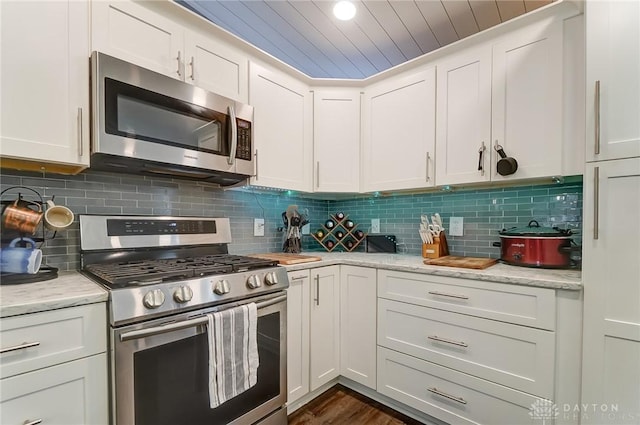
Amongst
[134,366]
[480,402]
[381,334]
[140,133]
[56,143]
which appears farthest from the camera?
[381,334]

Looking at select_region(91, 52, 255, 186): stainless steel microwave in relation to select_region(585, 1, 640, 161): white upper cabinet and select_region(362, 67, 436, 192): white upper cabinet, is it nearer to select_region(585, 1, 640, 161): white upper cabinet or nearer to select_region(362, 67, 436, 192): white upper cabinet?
select_region(362, 67, 436, 192): white upper cabinet

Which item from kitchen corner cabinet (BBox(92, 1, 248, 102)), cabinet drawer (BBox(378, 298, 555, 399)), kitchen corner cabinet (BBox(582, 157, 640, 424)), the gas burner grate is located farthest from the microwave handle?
kitchen corner cabinet (BBox(582, 157, 640, 424))

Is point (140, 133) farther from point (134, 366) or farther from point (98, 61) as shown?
point (134, 366)

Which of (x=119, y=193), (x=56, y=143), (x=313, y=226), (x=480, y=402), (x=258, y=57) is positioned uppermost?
(x=258, y=57)

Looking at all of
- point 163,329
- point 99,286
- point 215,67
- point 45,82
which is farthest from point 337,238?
point 45,82

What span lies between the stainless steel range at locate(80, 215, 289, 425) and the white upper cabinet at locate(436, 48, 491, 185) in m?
1.26

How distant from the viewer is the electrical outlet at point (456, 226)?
2113 millimetres

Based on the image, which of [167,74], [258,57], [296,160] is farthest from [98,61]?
[296,160]

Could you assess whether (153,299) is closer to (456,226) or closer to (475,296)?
(475,296)

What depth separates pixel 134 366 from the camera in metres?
1.05

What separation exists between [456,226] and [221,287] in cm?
165

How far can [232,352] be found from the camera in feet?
4.22

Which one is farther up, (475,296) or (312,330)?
(475,296)

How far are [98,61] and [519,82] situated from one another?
205 cm
